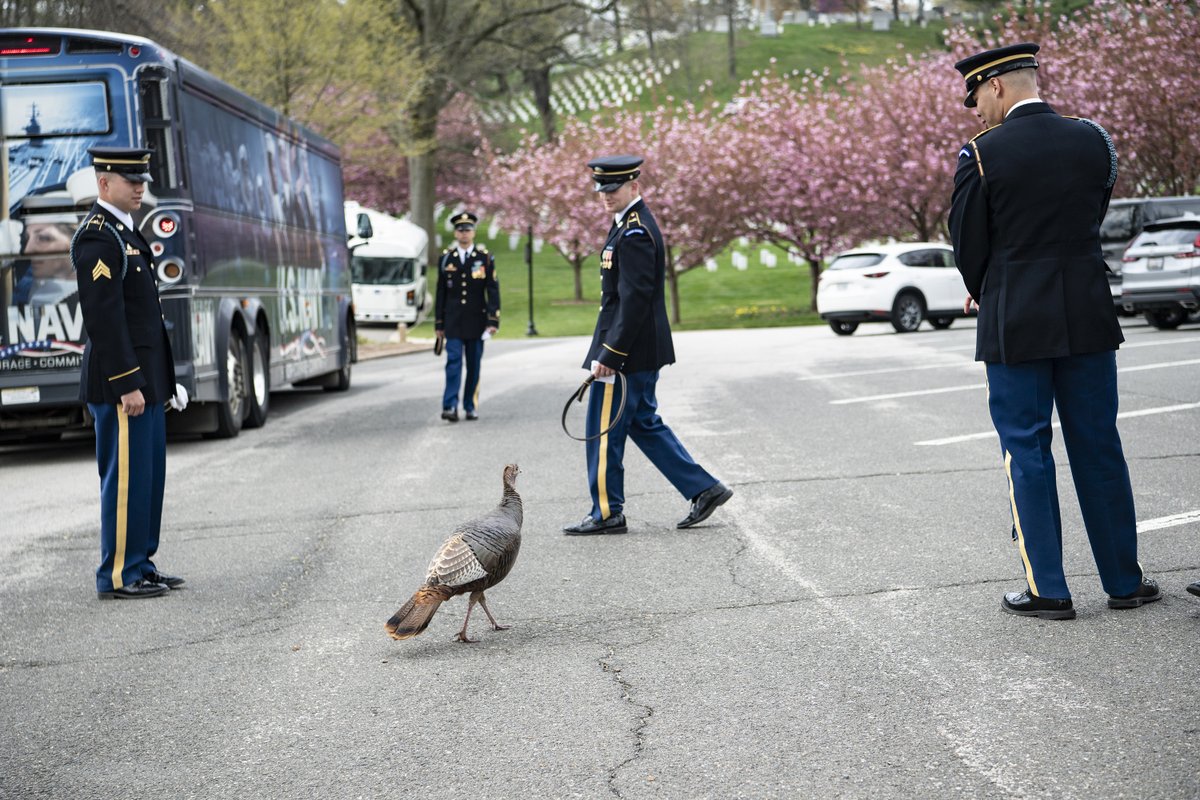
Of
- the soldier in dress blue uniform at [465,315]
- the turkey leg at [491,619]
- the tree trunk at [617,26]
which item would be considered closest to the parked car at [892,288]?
the soldier in dress blue uniform at [465,315]

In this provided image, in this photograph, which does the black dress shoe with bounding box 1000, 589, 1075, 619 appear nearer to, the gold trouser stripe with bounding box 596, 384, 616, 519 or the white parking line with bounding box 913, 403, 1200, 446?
the gold trouser stripe with bounding box 596, 384, 616, 519

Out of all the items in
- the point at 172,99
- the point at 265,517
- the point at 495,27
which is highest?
the point at 495,27

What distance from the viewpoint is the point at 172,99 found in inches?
508

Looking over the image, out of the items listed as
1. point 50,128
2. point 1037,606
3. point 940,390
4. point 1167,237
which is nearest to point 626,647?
point 1037,606

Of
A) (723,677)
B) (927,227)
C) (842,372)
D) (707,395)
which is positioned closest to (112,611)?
(723,677)

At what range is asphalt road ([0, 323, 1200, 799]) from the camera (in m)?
4.25

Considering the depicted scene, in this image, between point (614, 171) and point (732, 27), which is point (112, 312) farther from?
point (732, 27)

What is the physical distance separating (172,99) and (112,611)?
7228 mm

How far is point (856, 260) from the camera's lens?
1127 inches

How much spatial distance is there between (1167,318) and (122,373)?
19.3 m

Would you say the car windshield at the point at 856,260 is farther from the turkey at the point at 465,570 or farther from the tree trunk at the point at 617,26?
the turkey at the point at 465,570

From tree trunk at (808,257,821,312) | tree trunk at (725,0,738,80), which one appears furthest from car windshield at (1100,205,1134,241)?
tree trunk at (725,0,738,80)

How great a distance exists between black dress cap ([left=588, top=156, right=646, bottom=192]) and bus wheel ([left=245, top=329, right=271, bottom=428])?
7.80 meters

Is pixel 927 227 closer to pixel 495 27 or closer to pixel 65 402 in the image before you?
pixel 495 27
